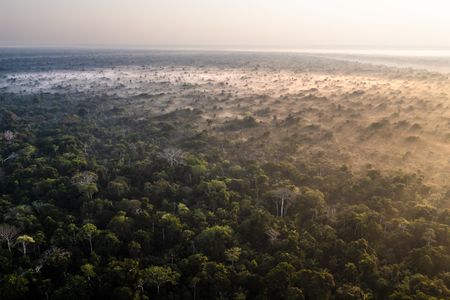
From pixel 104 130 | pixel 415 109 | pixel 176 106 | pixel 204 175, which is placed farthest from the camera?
pixel 176 106

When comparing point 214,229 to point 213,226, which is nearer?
point 214,229

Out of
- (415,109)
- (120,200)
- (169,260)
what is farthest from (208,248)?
(415,109)

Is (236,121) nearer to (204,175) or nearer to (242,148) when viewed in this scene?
(242,148)

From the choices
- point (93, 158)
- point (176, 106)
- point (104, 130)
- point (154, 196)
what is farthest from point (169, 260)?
point (176, 106)

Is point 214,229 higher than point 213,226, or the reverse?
point 214,229

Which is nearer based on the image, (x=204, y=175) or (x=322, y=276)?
(x=322, y=276)

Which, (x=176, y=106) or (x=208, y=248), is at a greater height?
(x=176, y=106)

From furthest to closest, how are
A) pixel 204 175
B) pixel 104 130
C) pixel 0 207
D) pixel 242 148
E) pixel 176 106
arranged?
pixel 176 106 → pixel 104 130 → pixel 242 148 → pixel 204 175 → pixel 0 207
